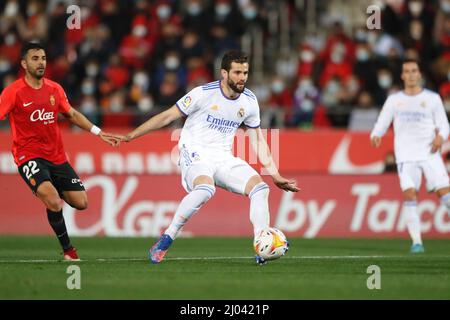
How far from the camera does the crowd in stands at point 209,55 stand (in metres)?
22.7

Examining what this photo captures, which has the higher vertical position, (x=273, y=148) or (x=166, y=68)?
(x=166, y=68)

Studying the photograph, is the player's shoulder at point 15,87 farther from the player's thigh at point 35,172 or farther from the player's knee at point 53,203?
the player's knee at point 53,203

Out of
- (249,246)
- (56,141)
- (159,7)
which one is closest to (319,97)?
(159,7)

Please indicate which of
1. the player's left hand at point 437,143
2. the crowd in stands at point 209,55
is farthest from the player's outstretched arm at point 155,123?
the crowd in stands at point 209,55

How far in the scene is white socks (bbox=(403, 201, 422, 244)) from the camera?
15426mm

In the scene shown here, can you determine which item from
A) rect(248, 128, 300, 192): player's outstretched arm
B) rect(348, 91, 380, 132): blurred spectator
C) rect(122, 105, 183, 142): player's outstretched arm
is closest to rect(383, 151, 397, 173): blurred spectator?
rect(348, 91, 380, 132): blurred spectator

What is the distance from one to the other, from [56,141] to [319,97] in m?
11.2

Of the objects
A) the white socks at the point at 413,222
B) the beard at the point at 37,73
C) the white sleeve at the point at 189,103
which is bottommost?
the white socks at the point at 413,222

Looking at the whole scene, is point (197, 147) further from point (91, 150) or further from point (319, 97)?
point (319, 97)

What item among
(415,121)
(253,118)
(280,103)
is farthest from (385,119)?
(280,103)

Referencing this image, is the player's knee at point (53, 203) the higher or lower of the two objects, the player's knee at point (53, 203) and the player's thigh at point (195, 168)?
the lower

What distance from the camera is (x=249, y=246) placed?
53.0 feet

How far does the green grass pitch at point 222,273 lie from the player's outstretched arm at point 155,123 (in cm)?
144

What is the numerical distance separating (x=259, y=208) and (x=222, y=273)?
0.98m
